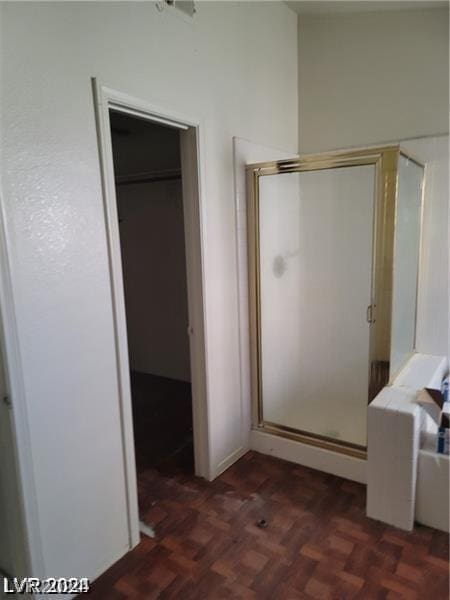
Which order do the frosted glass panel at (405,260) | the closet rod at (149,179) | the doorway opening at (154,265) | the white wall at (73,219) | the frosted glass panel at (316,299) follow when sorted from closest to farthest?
the white wall at (73,219) < the frosted glass panel at (405,260) < the frosted glass panel at (316,299) < the doorway opening at (154,265) < the closet rod at (149,179)

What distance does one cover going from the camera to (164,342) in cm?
433

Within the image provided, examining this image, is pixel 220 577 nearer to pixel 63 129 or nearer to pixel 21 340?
pixel 21 340

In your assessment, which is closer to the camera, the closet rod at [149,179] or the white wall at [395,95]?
the white wall at [395,95]

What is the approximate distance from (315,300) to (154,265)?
68.4 inches

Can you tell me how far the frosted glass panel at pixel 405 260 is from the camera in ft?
7.84

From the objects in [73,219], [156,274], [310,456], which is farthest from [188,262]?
[156,274]

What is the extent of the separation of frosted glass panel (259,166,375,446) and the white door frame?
56 centimetres

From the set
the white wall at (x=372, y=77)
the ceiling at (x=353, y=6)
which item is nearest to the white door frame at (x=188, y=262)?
the white wall at (x=372, y=77)

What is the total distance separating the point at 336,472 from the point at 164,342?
2.25 metres

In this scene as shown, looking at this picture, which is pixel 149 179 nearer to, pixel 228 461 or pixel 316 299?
pixel 316 299

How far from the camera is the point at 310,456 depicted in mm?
2674

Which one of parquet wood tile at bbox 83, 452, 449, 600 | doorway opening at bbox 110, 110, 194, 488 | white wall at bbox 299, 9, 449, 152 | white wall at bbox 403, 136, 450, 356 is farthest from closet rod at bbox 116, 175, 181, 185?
parquet wood tile at bbox 83, 452, 449, 600

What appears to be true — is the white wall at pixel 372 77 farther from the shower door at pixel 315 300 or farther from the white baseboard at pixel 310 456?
the white baseboard at pixel 310 456

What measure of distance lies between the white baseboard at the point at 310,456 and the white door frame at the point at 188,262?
474 millimetres
